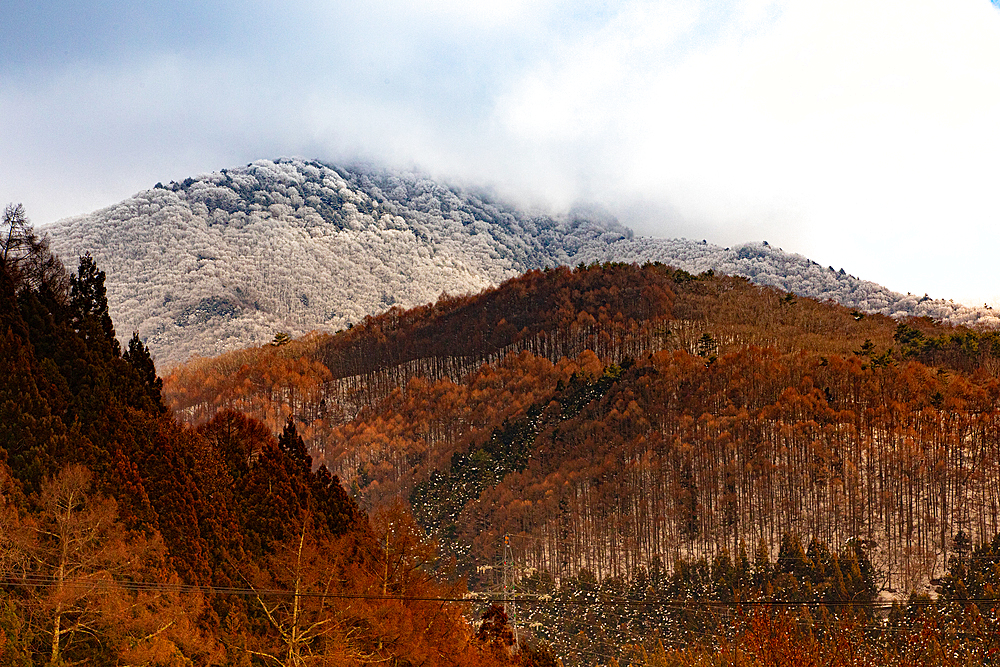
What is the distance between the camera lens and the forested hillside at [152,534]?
898 inches

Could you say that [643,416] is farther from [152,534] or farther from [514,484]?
[152,534]

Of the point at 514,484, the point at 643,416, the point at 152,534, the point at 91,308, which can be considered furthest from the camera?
the point at 514,484

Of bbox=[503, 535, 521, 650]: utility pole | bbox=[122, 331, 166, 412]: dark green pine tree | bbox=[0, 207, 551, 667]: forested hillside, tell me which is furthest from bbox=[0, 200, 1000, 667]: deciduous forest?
bbox=[503, 535, 521, 650]: utility pole

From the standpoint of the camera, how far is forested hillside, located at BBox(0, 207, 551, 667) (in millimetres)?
22797

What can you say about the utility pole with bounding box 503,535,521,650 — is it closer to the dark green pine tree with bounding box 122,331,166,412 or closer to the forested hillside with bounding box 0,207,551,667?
the forested hillside with bounding box 0,207,551,667

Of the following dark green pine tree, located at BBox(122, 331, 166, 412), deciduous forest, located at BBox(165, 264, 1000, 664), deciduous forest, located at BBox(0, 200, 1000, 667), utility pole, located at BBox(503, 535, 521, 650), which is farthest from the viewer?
utility pole, located at BBox(503, 535, 521, 650)

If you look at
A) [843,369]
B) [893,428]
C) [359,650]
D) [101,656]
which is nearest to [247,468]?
[359,650]

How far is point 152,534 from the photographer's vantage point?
27312mm

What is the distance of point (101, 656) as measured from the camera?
22891mm

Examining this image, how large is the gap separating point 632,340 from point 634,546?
46092 millimetres

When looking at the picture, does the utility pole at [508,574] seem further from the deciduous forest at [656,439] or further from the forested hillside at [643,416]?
the forested hillside at [643,416]

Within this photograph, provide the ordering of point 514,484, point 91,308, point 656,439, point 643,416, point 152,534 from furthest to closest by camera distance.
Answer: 1. point 514,484
2. point 643,416
3. point 656,439
4. point 91,308
5. point 152,534

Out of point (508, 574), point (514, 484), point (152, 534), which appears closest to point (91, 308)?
point (152, 534)

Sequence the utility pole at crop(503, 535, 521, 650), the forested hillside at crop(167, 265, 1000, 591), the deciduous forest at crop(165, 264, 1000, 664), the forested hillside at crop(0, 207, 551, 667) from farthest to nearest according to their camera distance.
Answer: the utility pole at crop(503, 535, 521, 650) < the forested hillside at crop(167, 265, 1000, 591) < the deciduous forest at crop(165, 264, 1000, 664) < the forested hillside at crop(0, 207, 551, 667)
